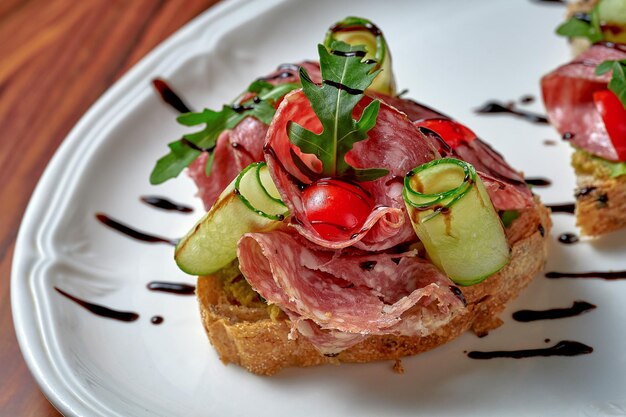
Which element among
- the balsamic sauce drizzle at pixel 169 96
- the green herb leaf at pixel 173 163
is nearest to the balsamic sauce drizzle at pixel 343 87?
the green herb leaf at pixel 173 163

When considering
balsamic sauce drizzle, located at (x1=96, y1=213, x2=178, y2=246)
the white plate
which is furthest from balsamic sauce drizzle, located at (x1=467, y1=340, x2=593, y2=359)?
balsamic sauce drizzle, located at (x1=96, y1=213, x2=178, y2=246)

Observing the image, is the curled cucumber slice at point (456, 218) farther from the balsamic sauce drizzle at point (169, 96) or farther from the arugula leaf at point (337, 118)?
the balsamic sauce drizzle at point (169, 96)

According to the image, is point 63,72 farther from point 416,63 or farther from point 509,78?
point 509,78

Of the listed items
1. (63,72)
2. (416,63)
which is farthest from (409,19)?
(63,72)

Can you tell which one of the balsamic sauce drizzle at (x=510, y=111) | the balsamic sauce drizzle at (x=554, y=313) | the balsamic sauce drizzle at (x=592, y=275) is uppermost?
the balsamic sauce drizzle at (x=510, y=111)

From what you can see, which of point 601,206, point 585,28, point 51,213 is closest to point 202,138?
point 51,213

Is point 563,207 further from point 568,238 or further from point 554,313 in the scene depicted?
point 554,313
